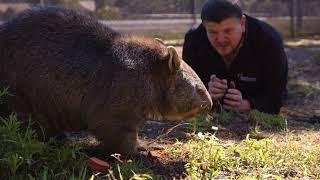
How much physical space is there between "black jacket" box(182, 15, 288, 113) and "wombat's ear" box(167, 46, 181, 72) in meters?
2.15

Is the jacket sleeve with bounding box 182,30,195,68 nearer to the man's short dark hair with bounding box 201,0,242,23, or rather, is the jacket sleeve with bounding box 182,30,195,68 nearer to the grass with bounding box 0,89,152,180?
the man's short dark hair with bounding box 201,0,242,23

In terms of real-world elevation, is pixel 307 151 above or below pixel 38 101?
below

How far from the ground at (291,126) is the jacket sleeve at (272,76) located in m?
0.27

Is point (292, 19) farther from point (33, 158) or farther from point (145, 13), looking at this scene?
point (33, 158)

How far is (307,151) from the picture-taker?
165 inches

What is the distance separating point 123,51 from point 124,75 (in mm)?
225

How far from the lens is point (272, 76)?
6.32 metres

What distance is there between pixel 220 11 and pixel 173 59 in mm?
1478

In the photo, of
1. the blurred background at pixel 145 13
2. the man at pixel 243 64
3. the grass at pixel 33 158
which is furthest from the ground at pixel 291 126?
the blurred background at pixel 145 13

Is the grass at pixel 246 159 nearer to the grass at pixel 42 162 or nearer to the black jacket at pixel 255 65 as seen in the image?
the grass at pixel 42 162

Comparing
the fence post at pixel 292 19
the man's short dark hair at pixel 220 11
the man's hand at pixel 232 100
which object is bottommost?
Result: the fence post at pixel 292 19

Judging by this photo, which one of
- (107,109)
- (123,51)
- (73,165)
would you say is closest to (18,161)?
(73,165)

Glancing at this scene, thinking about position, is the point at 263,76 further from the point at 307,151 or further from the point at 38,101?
the point at 38,101

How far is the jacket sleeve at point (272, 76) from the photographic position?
246 inches
